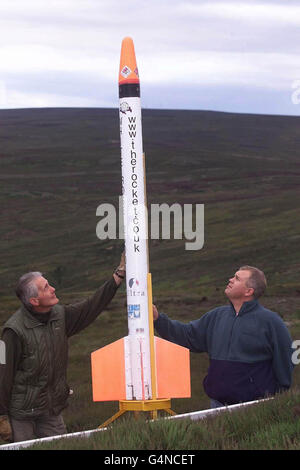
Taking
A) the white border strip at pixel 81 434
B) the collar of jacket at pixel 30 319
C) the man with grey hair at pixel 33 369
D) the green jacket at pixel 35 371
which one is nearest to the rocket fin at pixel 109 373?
the white border strip at pixel 81 434

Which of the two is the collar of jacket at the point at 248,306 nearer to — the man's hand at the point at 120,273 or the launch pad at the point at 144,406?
the man's hand at the point at 120,273

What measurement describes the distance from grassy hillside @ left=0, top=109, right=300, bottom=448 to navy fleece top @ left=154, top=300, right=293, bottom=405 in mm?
5067

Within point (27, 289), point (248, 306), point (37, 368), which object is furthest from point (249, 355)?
point (27, 289)

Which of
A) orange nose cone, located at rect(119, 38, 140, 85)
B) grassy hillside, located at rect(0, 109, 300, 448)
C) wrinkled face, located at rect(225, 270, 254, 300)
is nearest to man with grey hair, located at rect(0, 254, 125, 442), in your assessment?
wrinkled face, located at rect(225, 270, 254, 300)

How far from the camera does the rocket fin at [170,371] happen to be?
13.4 metres

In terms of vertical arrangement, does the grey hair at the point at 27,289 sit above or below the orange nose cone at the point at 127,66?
below

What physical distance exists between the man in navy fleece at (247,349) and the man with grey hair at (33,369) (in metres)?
2.13

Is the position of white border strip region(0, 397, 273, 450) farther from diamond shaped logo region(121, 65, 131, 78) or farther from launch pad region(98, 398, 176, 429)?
diamond shaped logo region(121, 65, 131, 78)

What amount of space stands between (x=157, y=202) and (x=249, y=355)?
282ft

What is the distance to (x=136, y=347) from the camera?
1340cm

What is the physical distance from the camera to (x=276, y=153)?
13412 centimetres

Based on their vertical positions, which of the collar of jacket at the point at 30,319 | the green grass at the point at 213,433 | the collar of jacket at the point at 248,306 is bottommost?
the green grass at the point at 213,433

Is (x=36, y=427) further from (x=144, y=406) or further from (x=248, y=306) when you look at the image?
(x=248, y=306)

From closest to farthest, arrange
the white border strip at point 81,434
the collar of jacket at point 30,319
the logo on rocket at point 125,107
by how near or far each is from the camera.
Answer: the white border strip at point 81,434 < the collar of jacket at point 30,319 < the logo on rocket at point 125,107
